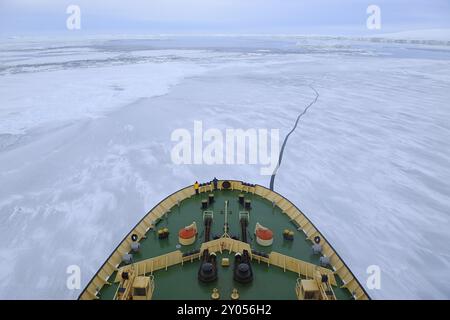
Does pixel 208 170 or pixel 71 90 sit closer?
pixel 208 170

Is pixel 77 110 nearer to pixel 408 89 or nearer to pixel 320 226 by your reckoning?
pixel 320 226

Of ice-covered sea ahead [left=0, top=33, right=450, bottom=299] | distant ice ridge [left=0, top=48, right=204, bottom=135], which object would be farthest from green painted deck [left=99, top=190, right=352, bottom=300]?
distant ice ridge [left=0, top=48, right=204, bottom=135]

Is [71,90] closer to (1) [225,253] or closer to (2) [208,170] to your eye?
(2) [208,170]

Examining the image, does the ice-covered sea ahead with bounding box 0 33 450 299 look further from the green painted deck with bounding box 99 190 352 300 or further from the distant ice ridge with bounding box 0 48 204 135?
the green painted deck with bounding box 99 190 352 300

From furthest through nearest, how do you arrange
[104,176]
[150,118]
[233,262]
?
[150,118] → [104,176] → [233,262]

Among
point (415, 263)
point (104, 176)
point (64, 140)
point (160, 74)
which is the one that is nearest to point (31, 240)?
point (104, 176)

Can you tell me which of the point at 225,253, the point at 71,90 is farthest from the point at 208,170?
the point at 71,90
